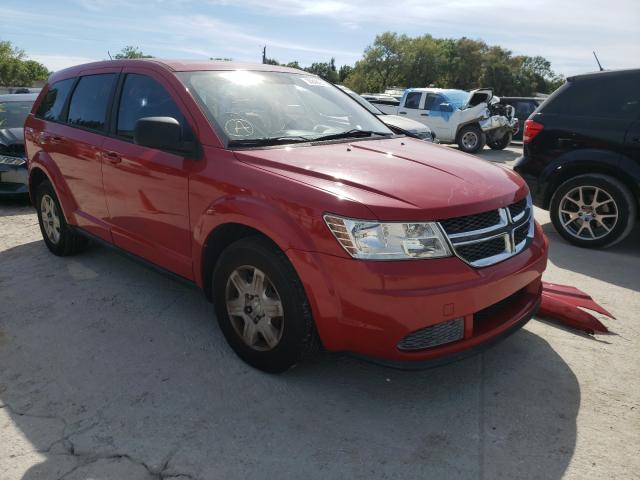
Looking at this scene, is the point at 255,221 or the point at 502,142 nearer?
the point at 255,221

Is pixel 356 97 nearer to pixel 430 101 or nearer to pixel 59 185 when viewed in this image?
pixel 59 185

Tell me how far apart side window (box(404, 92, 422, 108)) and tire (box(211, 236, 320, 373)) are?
562 inches

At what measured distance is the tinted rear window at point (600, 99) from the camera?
5.09 meters

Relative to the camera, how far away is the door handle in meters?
3.62

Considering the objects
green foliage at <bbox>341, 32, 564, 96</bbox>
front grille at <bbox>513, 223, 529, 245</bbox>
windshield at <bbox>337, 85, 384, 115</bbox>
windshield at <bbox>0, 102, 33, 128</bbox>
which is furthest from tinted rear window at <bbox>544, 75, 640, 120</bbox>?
green foliage at <bbox>341, 32, 564, 96</bbox>

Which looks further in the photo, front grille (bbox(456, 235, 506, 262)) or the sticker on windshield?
the sticker on windshield

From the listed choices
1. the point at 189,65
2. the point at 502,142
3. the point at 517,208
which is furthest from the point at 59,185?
the point at 502,142

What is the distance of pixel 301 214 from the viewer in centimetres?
246

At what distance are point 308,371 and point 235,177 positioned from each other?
1.18m

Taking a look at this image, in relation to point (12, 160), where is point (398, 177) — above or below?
above

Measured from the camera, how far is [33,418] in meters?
2.56

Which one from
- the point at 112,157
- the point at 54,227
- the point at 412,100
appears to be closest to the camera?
the point at 112,157

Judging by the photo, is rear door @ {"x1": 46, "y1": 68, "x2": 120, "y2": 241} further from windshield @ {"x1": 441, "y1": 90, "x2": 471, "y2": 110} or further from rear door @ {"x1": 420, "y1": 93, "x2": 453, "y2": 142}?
windshield @ {"x1": 441, "y1": 90, "x2": 471, "y2": 110}

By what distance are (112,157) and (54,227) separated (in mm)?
1668
